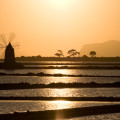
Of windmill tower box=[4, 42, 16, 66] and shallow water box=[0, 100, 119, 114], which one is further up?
windmill tower box=[4, 42, 16, 66]

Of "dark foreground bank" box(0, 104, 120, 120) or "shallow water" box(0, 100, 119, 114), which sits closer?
"dark foreground bank" box(0, 104, 120, 120)

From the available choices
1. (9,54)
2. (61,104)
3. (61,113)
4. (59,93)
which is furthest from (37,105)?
(9,54)

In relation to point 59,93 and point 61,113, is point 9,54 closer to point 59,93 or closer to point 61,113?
point 59,93

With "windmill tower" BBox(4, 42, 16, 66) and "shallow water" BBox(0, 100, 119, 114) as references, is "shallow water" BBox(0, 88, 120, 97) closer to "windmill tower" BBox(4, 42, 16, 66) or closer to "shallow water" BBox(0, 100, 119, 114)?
"shallow water" BBox(0, 100, 119, 114)

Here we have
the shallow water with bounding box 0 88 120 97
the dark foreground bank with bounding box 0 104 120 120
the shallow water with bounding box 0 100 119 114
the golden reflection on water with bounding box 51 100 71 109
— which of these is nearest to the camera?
the dark foreground bank with bounding box 0 104 120 120

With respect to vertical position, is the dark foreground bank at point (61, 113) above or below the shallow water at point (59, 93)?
above

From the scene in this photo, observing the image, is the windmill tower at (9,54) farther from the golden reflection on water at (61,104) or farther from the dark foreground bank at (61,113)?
the dark foreground bank at (61,113)

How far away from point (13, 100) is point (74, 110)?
21.6 ft

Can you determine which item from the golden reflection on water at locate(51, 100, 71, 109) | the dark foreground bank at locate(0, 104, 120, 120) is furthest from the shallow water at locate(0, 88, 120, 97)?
the dark foreground bank at locate(0, 104, 120, 120)

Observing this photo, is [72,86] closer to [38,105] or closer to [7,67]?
[38,105]

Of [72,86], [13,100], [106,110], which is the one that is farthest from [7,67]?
[106,110]

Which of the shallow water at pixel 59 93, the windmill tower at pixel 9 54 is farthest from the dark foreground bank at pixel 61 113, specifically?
the windmill tower at pixel 9 54

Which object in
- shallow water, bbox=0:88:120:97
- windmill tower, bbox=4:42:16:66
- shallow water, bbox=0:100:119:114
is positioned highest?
windmill tower, bbox=4:42:16:66

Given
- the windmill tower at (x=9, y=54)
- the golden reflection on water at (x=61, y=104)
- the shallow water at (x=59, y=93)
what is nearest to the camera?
the golden reflection on water at (x=61, y=104)
